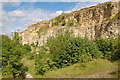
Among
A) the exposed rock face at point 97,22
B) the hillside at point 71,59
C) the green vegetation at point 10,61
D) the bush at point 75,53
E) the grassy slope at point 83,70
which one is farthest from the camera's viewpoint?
the exposed rock face at point 97,22

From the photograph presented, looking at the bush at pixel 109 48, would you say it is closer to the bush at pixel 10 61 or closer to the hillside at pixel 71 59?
the hillside at pixel 71 59

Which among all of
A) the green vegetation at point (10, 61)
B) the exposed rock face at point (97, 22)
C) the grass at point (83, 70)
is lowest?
the grass at point (83, 70)

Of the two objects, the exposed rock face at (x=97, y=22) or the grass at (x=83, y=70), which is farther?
the exposed rock face at (x=97, y=22)

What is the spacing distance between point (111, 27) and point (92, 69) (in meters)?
11.5

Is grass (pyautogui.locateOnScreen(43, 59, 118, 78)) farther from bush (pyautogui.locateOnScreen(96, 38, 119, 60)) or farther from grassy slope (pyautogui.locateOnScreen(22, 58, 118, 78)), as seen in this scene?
bush (pyautogui.locateOnScreen(96, 38, 119, 60))

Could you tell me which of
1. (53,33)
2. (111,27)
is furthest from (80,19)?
(111,27)

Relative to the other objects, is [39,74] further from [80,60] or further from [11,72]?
[80,60]

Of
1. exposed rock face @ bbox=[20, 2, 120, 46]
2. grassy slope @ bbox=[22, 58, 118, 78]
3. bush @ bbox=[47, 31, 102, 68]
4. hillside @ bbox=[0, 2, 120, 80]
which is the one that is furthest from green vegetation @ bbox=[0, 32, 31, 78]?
exposed rock face @ bbox=[20, 2, 120, 46]

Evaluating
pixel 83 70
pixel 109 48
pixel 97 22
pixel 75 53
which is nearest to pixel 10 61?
pixel 83 70

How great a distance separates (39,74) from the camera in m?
13.4

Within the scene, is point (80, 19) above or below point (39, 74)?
above

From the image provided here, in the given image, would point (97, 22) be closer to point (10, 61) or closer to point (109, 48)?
point (109, 48)

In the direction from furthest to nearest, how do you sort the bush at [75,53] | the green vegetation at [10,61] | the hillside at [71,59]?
the bush at [75,53]
the hillside at [71,59]
the green vegetation at [10,61]

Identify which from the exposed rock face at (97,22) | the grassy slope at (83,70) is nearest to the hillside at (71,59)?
the grassy slope at (83,70)
